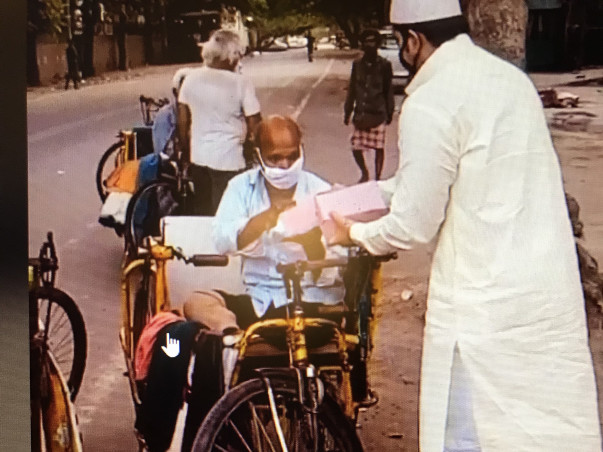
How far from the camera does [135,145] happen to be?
2234mm

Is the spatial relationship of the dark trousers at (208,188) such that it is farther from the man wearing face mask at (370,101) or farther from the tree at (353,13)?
the tree at (353,13)

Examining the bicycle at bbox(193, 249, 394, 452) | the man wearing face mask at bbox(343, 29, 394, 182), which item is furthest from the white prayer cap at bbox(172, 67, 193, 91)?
A: the bicycle at bbox(193, 249, 394, 452)

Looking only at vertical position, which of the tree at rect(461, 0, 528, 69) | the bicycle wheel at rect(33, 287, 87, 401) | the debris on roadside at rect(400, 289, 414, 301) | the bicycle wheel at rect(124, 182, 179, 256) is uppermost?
the tree at rect(461, 0, 528, 69)

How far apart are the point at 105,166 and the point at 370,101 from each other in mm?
726

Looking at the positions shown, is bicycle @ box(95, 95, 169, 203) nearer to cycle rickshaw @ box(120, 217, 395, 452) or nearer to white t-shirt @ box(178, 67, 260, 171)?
white t-shirt @ box(178, 67, 260, 171)

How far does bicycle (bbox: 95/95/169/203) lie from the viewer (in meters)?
2.21

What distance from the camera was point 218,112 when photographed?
2191 mm

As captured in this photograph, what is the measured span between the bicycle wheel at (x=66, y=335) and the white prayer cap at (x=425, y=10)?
3.72 feet

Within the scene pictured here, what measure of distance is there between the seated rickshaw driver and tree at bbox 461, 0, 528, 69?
20.2 inches

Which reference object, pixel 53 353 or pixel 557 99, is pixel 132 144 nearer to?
pixel 53 353

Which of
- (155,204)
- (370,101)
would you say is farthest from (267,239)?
(370,101)

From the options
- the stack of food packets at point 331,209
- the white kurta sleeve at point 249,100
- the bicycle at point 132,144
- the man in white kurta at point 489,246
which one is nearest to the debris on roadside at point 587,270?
the man in white kurta at point 489,246

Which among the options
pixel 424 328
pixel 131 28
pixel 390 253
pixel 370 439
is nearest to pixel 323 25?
pixel 131 28

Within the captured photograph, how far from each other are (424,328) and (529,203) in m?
0.40
